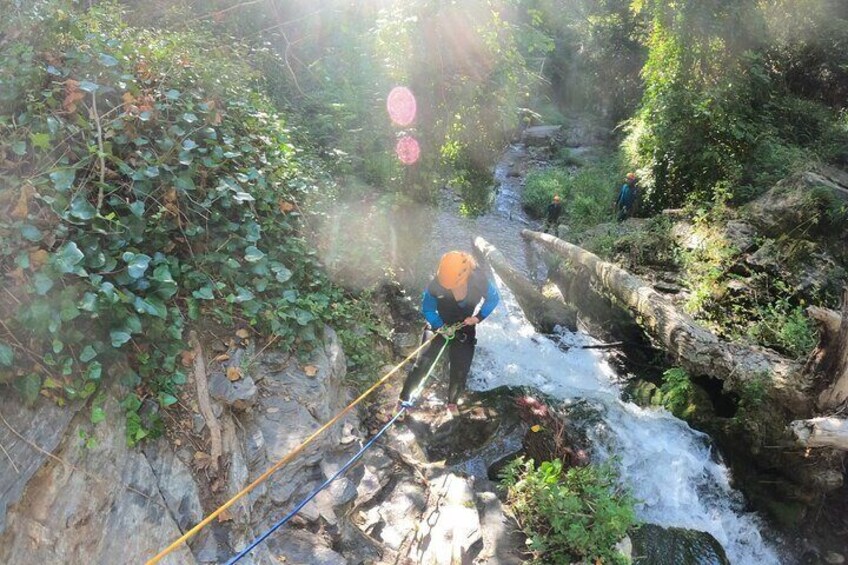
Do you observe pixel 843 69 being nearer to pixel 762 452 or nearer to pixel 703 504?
pixel 762 452

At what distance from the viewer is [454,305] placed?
5242 millimetres

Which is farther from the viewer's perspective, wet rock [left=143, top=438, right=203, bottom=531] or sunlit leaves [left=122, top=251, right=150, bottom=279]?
sunlit leaves [left=122, top=251, right=150, bottom=279]

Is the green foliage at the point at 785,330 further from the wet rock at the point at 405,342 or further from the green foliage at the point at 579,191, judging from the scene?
the green foliage at the point at 579,191

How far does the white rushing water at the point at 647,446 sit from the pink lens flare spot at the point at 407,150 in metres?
3.10

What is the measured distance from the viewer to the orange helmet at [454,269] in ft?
16.4

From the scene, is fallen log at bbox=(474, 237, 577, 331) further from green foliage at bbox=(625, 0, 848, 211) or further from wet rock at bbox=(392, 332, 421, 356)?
green foliage at bbox=(625, 0, 848, 211)

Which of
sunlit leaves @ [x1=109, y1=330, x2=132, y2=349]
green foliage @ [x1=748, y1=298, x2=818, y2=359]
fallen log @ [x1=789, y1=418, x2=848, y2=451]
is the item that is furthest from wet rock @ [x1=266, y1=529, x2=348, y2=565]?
green foliage @ [x1=748, y1=298, x2=818, y2=359]

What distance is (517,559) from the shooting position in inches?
155

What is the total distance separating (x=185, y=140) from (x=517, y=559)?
15.1 feet

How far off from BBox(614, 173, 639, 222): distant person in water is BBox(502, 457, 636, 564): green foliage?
29.8ft

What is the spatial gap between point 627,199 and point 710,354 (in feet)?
22.4

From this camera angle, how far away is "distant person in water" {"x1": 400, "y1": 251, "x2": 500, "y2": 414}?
199 inches

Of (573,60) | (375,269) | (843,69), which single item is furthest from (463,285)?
(573,60)

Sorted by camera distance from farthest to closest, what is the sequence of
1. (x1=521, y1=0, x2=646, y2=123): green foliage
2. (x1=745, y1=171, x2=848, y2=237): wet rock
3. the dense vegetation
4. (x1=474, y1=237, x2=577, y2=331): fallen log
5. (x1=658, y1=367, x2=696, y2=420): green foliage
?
(x1=521, y1=0, x2=646, y2=123): green foliage → (x1=474, y1=237, x2=577, y2=331): fallen log → (x1=745, y1=171, x2=848, y2=237): wet rock → (x1=658, y1=367, x2=696, y2=420): green foliage → the dense vegetation
